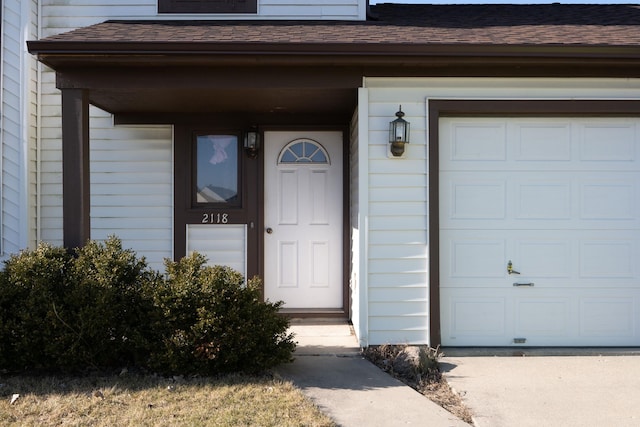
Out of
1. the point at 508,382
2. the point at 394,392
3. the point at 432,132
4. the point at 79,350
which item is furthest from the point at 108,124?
the point at 508,382

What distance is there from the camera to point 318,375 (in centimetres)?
469

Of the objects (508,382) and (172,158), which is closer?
(508,382)

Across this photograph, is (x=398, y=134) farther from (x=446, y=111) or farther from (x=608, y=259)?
(x=608, y=259)

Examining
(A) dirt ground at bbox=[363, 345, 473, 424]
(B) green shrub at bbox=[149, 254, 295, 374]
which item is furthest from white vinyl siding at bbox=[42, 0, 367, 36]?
(A) dirt ground at bbox=[363, 345, 473, 424]

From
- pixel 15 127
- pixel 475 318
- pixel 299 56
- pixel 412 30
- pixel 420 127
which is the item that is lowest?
pixel 475 318

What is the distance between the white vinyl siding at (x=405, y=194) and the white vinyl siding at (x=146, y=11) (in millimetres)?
1527

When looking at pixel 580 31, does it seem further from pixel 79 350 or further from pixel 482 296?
pixel 79 350

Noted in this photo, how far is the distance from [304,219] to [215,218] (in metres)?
1.06

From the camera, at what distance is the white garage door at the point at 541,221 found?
5.61 meters

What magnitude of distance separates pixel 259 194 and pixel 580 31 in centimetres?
383

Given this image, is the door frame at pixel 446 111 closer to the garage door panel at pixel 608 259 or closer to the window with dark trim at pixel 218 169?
the garage door panel at pixel 608 259

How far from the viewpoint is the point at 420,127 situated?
5473mm

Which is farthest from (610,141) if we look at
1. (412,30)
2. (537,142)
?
(412,30)

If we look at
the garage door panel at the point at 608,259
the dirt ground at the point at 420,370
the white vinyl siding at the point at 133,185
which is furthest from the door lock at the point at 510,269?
the white vinyl siding at the point at 133,185
